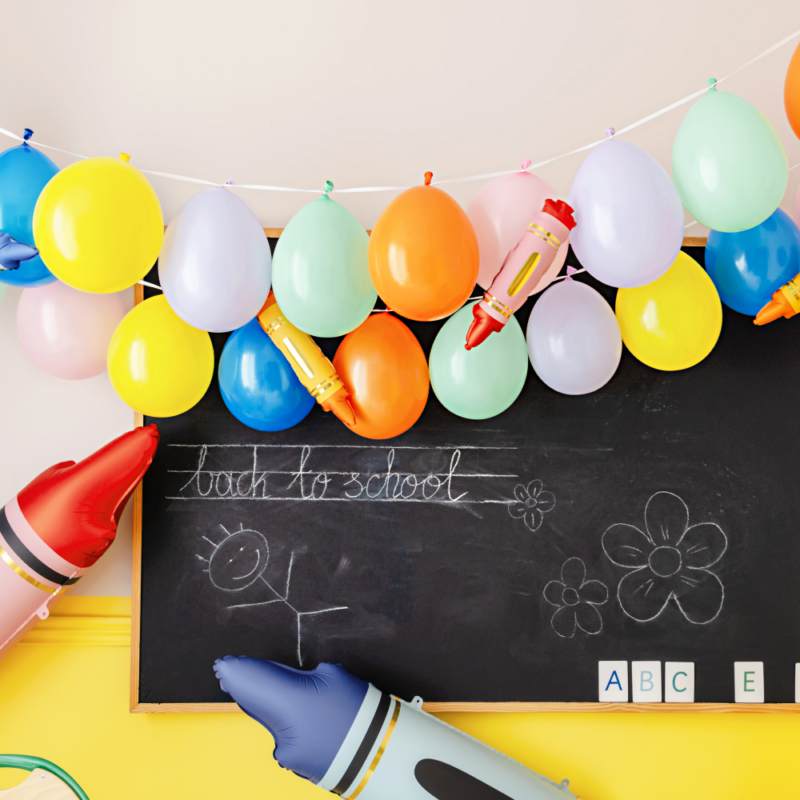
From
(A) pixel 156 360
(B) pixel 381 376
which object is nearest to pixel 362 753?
(B) pixel 381 376

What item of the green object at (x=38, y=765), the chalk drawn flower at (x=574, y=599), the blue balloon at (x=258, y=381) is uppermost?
the blue balloon at (x=258, y=381)

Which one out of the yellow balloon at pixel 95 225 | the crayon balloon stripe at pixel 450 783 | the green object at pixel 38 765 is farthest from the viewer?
the green object at pixel 38 765

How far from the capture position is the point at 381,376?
98 cm

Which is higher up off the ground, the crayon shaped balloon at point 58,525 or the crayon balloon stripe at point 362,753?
the crayon shaped balloon at point 58,525

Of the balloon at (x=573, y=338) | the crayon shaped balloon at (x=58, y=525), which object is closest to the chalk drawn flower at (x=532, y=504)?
the balloon at (x=573, y=338)

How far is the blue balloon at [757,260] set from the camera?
3.25 ft

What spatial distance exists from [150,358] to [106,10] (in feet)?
2.49

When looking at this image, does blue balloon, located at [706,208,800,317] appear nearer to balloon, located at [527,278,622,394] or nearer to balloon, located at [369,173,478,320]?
balloon, located at [527,278,622,394]

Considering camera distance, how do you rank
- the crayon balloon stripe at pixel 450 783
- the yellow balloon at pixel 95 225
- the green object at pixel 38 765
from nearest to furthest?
the yellow balloon at pixel 95 225
the crayon balloon stripe at pixel 450 783
the green object at pixel 38 765

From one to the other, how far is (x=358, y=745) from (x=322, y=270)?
802mm

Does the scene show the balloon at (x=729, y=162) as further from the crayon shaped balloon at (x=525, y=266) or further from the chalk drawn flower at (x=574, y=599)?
the chalk drawn flower at (x=574, y=599)

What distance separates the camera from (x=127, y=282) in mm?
898

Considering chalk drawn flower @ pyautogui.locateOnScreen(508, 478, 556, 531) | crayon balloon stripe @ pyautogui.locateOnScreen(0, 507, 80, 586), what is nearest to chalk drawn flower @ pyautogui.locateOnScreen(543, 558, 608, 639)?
chalk drawn flower @ pyautogui.locateOnScreen(508, 478, 556, 531)

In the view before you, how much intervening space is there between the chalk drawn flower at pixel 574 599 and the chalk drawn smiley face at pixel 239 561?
58 cm
